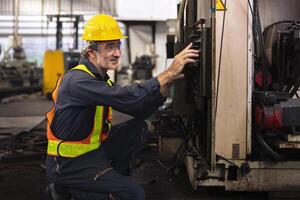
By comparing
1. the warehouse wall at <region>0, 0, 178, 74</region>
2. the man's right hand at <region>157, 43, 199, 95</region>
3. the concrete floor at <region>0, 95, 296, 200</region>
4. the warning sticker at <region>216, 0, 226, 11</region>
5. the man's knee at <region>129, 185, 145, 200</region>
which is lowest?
the concrete floor at <region>0, 95, 296, 200</region>

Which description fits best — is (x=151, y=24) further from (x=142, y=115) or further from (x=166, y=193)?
(x=142, y=115)

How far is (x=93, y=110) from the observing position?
8.39 feet

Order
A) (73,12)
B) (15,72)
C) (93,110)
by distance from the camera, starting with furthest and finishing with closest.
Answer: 1. (73,12)
2. (15,72)
3. (93,110)

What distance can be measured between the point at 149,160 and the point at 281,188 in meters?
2.22

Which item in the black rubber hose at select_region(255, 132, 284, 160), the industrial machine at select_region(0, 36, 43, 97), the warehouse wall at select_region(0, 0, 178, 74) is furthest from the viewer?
the industrial machine at select_region(0, 36, 43, 97)

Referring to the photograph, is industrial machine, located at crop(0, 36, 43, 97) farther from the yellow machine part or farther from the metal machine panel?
the metal machine panel

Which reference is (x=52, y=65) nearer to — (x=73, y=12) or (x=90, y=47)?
(x=73, y=12)

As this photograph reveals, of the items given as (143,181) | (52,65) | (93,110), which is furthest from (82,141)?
(52,65)

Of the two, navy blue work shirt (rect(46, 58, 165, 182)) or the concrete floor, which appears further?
the concrete floor

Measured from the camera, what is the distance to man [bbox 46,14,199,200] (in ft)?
8.00

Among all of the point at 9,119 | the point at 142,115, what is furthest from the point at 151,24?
the point at 142,115

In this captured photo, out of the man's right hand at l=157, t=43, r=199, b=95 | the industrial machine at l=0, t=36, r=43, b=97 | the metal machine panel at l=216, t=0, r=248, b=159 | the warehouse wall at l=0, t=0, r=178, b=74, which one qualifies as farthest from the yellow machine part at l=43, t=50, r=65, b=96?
the man's right hand at l=157, t=43, r=199, b=95

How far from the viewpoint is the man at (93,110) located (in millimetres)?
2439

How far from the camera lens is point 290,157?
11.3 ft
